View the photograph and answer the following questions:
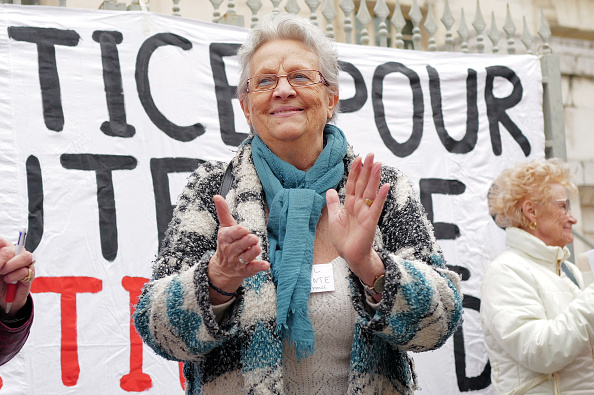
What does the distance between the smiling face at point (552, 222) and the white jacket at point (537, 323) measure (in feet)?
0.35

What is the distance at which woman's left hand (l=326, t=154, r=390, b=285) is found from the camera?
170 cm

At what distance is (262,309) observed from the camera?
1.80 metres

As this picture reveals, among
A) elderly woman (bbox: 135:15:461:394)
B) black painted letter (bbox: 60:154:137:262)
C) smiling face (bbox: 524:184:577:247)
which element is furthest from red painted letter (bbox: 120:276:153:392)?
smiling face (bbox: 524:184:577:247)

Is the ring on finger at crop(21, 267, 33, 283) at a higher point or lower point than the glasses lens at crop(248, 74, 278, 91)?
lower

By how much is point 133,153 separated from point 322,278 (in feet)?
6.66

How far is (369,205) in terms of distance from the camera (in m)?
1.74

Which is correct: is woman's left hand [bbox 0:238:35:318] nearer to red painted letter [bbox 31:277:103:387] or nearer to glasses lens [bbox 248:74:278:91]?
glasses lens [bbox 248:74:278:91]

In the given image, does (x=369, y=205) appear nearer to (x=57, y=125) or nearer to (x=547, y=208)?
(x=547, y=208)

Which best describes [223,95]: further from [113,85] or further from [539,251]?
[539,251]

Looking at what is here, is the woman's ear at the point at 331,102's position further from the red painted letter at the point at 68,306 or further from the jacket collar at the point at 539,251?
the red painted letter at the point at 68,306

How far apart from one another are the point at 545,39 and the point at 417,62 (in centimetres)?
118

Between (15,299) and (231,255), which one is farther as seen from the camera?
(15,299)

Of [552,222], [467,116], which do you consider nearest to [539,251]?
[552,222]

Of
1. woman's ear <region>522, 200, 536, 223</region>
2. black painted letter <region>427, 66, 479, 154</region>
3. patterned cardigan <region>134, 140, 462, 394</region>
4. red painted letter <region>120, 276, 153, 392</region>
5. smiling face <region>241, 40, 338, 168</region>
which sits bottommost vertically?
red painted letter <region>120, 276, 153, 392</region>
